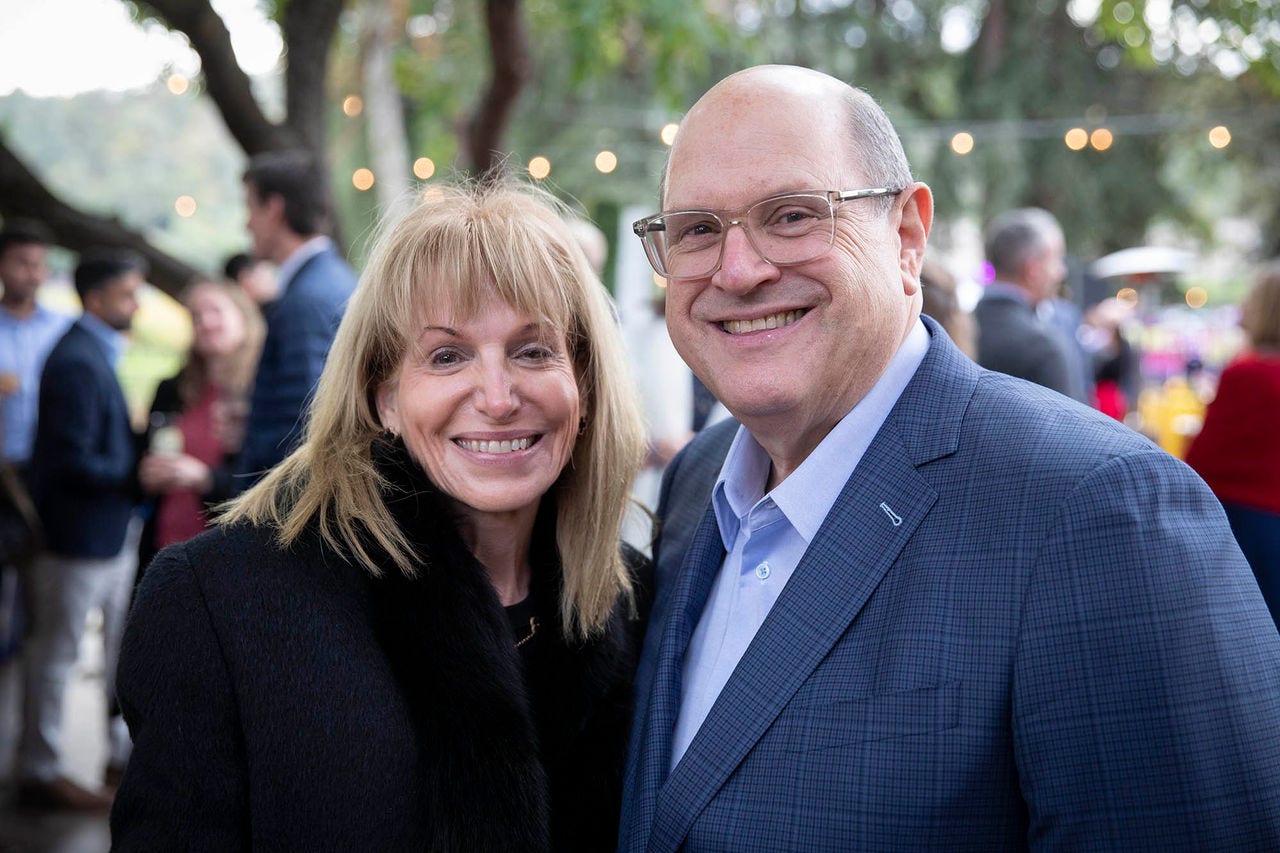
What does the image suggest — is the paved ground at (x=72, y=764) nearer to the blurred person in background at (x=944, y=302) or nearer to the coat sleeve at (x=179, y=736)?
the coat sleeve at (x=179, y=736)

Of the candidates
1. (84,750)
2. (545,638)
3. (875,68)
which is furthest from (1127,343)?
(545,638)

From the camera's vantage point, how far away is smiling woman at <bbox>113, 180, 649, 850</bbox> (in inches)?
71.1

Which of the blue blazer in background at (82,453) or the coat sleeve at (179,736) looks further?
the blue blazer in background at (82,453)

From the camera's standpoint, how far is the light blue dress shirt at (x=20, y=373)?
21.4 feet

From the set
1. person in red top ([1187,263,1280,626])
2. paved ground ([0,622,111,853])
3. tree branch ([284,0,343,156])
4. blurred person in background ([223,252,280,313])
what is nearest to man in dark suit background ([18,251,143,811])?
paved ground ([0,622,111,853])

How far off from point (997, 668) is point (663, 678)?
24.6 inches

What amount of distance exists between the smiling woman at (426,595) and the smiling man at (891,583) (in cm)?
19

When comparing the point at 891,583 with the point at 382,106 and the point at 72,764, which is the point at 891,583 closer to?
the point at 72,764

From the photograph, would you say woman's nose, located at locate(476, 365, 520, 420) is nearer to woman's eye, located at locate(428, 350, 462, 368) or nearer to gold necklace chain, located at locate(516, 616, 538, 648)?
woman's eye, located at locate(428, 350, 462, 368)

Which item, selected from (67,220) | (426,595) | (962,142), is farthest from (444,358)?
(962,142)

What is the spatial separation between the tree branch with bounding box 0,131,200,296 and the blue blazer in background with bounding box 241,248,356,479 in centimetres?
294

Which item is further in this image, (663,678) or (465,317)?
(465,317)

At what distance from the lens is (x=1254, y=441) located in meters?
5.03

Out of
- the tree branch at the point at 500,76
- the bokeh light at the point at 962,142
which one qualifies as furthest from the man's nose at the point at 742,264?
the bokeh light at the point at 962,142
